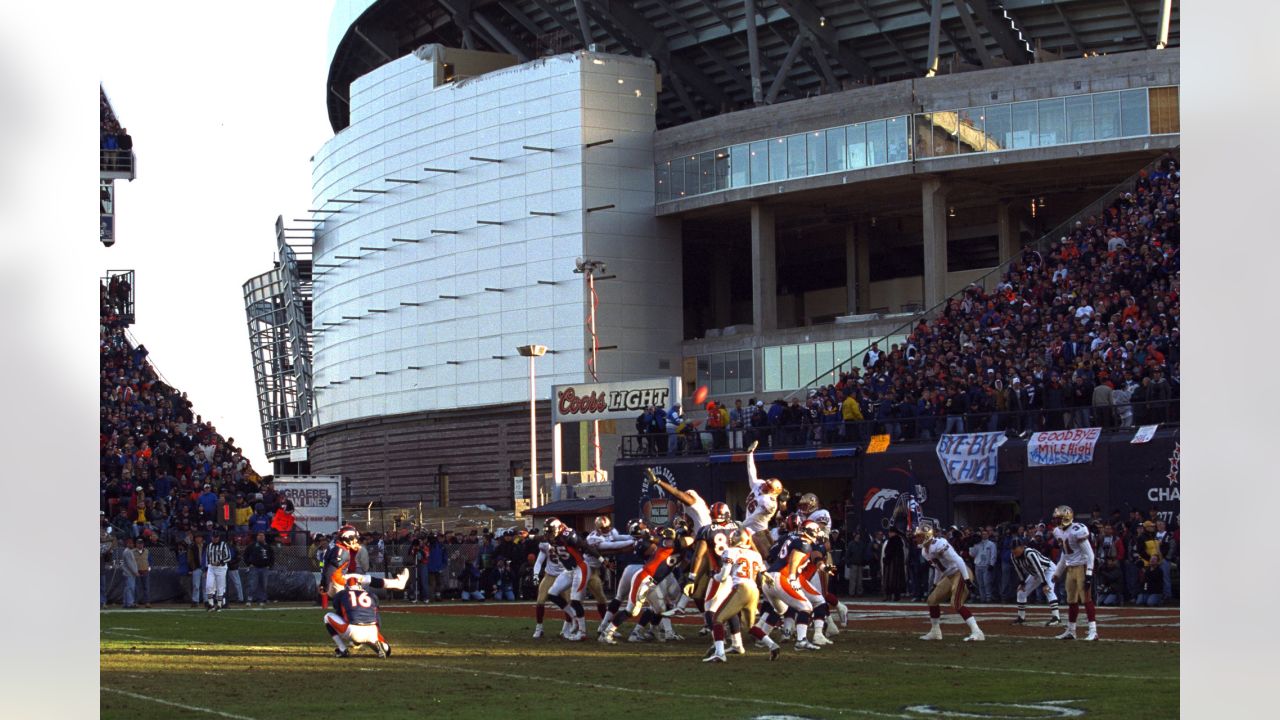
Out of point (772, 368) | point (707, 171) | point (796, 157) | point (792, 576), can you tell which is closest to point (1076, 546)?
point (792, 576)

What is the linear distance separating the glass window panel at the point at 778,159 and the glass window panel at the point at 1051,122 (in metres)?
9.75

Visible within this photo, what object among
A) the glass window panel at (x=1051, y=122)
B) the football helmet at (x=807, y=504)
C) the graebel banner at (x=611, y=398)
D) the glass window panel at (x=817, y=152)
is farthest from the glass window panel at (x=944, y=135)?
the football helmet at (x=807, y=504)

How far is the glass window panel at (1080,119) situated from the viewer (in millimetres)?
55406

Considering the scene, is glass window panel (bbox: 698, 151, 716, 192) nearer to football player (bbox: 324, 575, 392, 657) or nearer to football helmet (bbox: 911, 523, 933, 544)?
football helmet (bbox: 911, 523, 933, 544)

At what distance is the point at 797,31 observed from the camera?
6825 centimetres

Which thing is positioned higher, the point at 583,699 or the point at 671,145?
the point at 671,145

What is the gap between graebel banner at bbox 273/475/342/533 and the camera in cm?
4684

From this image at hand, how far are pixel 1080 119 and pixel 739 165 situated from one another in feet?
43.6

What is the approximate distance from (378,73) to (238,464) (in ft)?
114

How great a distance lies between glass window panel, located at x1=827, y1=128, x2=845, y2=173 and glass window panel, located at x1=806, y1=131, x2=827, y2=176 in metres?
0.15

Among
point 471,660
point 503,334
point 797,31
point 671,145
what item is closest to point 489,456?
point 503,334

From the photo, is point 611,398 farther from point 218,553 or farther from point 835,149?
point 218,553
